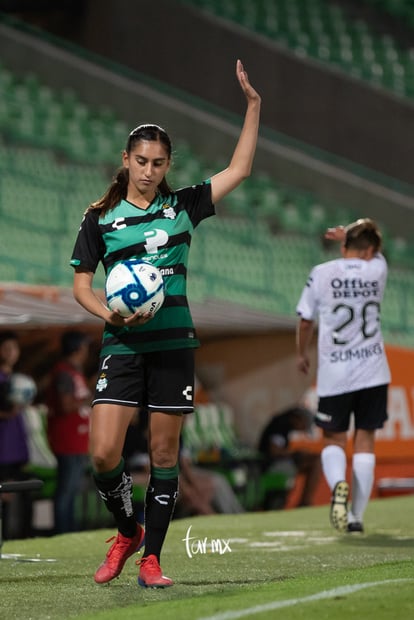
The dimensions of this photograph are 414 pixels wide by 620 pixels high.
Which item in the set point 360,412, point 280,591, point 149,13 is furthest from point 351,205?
point 280,591

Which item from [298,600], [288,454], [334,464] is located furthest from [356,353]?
[288,454]

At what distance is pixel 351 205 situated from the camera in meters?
22.3

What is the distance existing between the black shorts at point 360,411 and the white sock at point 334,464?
0.14 metres

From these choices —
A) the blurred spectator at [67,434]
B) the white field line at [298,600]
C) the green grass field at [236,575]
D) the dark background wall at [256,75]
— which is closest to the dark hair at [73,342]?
the blurred spectator at [67,434]

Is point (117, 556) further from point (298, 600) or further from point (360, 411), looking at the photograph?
point (360, 411)

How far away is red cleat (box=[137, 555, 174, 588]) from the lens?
5434mm

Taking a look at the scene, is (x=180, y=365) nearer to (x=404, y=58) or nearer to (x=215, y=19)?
(x=215, y=19)

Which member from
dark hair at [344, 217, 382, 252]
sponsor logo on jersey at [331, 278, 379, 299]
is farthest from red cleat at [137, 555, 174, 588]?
dark hair at [344, 217, 382, 252]

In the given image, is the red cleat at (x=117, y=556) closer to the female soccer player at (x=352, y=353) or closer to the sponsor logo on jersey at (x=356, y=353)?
the female soccer player at (x=352, y=353)

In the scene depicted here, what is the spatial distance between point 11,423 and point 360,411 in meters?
3.36

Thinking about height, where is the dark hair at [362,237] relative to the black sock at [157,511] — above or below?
above

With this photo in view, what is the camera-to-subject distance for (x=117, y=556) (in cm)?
565

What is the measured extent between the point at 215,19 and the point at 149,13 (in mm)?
1337

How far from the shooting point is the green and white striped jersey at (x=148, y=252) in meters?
5.48
